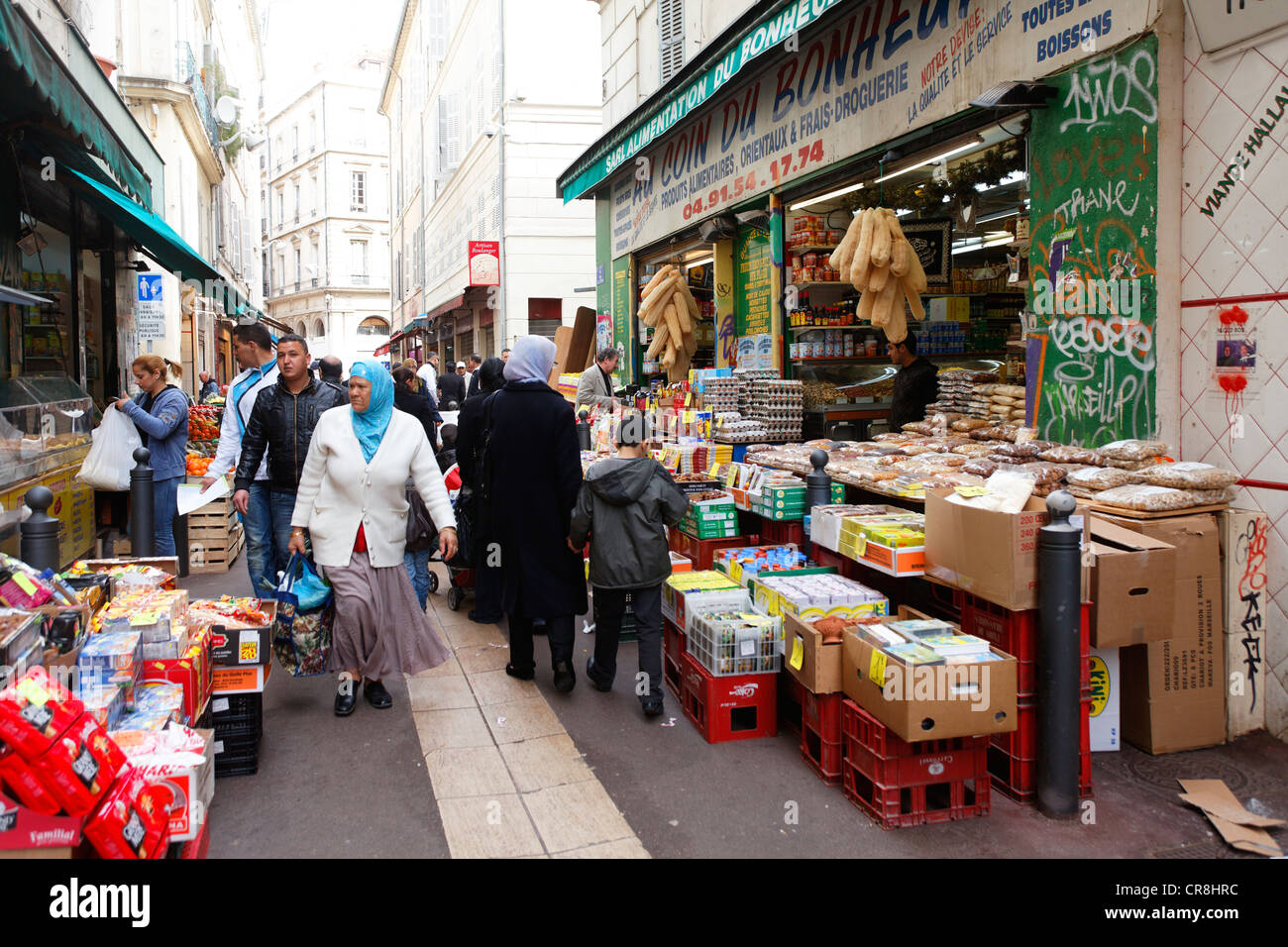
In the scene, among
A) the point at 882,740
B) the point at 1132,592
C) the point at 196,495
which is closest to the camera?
the point at 882,740

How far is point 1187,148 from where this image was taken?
15.4 feet

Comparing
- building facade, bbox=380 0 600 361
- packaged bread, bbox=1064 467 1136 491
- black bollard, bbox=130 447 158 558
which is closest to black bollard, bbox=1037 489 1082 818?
packaged bread, bbox=1064 467 1136 491

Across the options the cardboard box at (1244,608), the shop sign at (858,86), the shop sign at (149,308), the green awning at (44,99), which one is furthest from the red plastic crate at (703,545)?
the shop sign at (149,308)

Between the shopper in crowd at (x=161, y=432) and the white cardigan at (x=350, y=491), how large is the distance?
349 centimetres

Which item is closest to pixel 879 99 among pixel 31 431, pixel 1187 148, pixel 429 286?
pixel 1187 148

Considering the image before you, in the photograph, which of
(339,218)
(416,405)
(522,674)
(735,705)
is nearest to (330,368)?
(416,405)

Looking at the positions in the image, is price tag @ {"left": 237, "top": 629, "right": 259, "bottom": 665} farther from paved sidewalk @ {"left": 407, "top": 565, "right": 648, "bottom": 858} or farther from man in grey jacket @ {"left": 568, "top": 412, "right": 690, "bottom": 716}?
man in grey jacket @ {"left": 568, "top": 412, "right": 690, "bottom": 716}

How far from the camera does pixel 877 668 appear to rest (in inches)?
143

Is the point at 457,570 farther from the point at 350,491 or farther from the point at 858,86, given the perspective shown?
the point at 858,86

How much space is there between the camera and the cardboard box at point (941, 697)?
344 centimetres

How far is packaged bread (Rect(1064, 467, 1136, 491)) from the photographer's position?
4.59 m

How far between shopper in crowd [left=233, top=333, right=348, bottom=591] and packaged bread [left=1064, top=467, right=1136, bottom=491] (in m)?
4.31

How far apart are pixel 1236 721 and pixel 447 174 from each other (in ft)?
97.9

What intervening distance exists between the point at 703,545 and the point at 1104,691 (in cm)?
289
